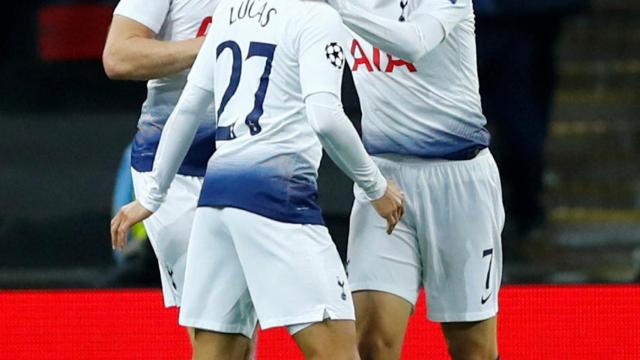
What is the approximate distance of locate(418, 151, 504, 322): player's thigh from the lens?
3.95 meters

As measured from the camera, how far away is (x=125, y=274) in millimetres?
6309

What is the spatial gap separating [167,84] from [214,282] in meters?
0.75

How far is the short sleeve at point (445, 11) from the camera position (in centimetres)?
374

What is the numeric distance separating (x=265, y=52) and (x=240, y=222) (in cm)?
37

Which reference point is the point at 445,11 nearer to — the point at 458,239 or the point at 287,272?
the point at 458,239

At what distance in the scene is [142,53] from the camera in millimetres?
3822

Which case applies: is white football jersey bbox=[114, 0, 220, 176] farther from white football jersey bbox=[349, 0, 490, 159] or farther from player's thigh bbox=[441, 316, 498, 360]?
player's thigh bbox=[441, 316, 498, 360]

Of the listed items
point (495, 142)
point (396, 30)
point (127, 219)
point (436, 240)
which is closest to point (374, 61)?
point (396, 30)

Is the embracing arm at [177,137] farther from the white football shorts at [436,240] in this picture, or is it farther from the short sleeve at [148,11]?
the white football shorts at [436,240]

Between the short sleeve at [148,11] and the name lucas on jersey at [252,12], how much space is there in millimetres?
509

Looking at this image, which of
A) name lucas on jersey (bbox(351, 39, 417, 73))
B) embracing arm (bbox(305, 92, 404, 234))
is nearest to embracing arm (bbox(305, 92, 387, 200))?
embracing arm (bbox(305, 92, 404, 234))

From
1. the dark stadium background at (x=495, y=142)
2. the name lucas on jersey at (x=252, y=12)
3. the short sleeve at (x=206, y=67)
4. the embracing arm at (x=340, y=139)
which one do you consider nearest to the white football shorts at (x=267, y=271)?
the embracing arm at (x=340, y=139)

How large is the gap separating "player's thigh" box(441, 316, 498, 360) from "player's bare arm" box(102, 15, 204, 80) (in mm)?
1003

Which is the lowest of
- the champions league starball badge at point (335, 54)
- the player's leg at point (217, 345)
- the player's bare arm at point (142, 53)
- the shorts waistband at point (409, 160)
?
the player's leg at point (217, 345)
